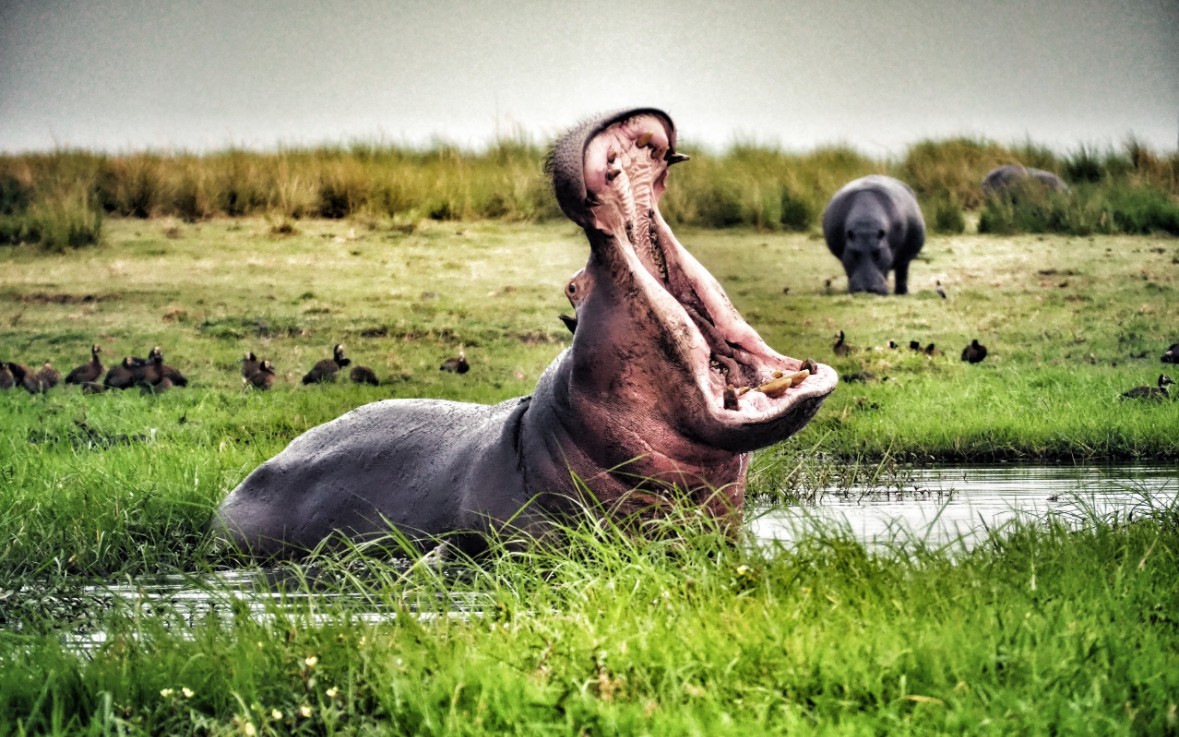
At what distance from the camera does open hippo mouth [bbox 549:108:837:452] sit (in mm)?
4160

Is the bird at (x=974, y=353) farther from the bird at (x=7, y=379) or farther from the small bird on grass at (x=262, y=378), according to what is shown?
the bird at (x=7, y=379)

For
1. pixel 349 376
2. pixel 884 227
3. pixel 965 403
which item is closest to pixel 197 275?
pixel 349 376

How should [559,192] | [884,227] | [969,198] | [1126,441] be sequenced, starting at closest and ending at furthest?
[559,192] < [1126,441] < [884,227] < [969,198]

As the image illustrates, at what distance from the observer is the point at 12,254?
1644 centimetres

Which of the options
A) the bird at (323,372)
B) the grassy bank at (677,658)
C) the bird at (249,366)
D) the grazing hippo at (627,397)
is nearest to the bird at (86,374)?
the bird at (249,366)

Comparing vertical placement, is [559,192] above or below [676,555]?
above

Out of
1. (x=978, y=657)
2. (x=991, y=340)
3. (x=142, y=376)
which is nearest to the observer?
(x=978, y=657)

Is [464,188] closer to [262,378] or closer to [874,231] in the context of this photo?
[874,231]

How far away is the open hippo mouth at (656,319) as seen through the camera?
416 centimetres

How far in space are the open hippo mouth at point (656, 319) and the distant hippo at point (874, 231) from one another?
10.5 metres

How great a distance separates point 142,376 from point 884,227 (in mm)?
6828

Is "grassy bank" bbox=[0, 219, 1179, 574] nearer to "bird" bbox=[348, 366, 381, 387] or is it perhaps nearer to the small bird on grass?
"bird" bbox=[348, 366, 381, 387]

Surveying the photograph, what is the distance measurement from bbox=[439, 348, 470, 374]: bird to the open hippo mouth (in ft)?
22.1

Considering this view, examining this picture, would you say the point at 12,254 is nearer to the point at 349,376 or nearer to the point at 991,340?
the point at 349,376
